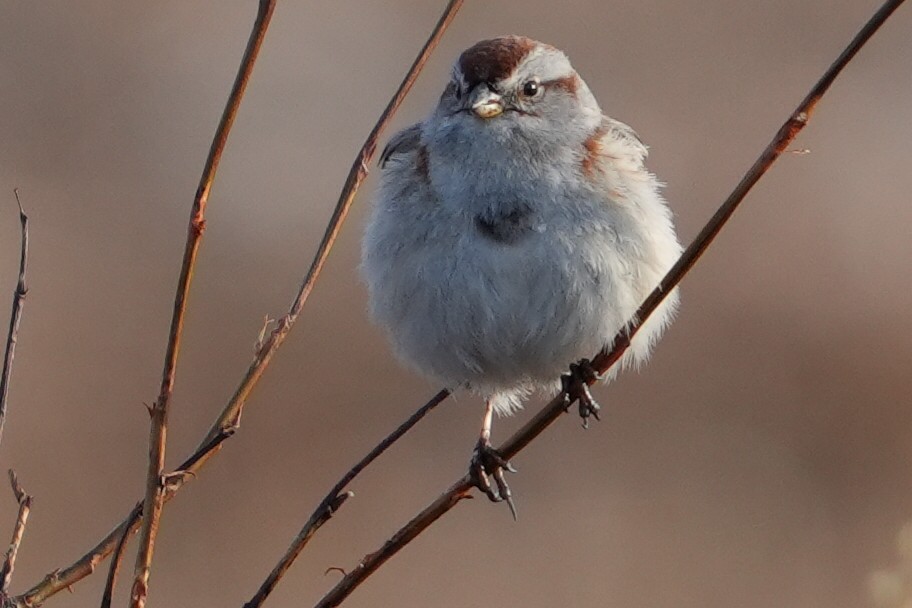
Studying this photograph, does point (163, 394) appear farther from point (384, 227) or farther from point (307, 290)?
point (384, 227)

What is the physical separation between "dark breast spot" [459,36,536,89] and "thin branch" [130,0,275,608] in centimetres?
181

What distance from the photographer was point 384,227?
3508 mm

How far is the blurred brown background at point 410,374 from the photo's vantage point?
645 cm

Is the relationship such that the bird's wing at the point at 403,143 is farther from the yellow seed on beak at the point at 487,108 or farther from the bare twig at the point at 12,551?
the bare twig at the point at 12,551

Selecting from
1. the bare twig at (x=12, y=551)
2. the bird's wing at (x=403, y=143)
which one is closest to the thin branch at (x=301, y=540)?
the bare twig at (x=12, y=551)

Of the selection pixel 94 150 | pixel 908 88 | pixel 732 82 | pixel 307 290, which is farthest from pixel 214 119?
pixel 307 290

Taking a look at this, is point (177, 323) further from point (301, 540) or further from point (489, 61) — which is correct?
point (489, 61)

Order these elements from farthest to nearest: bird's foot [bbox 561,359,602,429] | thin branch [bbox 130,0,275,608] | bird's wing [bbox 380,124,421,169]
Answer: bird's wing [bbox 380,124,421,169]
bird's foot [bbox 561,359,602,429]
thin branch [bbox 130,0,275,608]

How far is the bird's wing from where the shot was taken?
3.66 m

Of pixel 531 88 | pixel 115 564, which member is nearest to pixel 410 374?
pixel 531 88

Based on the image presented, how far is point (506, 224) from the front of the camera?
3.31 m

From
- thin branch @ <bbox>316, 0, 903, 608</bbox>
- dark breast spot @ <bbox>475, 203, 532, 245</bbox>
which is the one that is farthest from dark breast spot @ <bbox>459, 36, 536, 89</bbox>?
thin branch @ <bbox>316, 0, 903, 608</bbox>

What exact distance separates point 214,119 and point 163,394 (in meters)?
7.93

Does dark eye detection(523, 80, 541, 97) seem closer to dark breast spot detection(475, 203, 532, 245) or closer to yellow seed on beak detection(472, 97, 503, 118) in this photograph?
yellow seed on beak detection(472, 97, 503, 118)
